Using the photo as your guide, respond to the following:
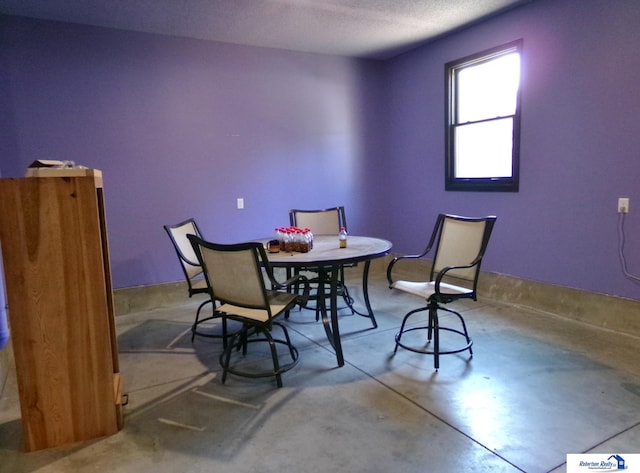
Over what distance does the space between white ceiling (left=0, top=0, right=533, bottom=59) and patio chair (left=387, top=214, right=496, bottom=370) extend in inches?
76.5

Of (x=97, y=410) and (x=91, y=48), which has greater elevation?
(x=91, y=48)

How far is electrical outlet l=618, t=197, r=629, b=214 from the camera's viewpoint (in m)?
3.10

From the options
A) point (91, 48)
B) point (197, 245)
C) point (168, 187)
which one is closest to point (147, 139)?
point (168, 187)

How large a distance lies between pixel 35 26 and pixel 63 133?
0.90 metres

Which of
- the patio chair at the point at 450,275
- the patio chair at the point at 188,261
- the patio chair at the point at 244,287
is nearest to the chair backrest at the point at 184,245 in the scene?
the patio chair at the point at 188,261

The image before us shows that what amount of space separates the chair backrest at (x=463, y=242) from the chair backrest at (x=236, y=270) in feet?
4.52

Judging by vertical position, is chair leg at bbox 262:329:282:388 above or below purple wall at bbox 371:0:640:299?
below

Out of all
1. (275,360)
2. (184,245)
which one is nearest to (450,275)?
(275,360)

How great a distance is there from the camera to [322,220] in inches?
163

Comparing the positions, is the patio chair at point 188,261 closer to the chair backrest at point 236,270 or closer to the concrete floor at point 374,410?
the concrete floor at point 374,410

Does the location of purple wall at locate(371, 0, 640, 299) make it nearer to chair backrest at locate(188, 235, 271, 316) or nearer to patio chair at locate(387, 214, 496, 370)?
patio chair at locate(387, 214, 496, 370)

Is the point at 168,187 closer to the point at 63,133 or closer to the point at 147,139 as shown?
the point at 147,139

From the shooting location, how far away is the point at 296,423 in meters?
2.10

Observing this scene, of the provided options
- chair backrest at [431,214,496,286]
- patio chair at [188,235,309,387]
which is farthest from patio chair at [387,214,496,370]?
patio chair at [188,235,309,387]
